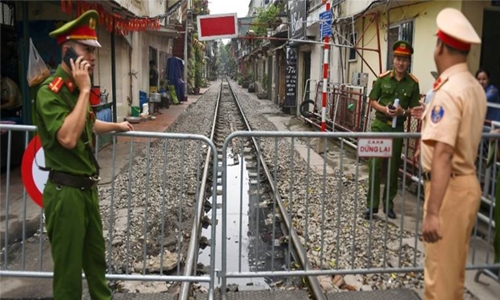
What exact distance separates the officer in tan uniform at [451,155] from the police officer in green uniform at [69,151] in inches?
79.5

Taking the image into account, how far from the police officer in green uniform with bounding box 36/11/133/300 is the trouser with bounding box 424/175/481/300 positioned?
208cm

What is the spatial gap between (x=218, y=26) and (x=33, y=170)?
25.0 ft

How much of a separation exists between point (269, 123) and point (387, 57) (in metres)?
6.93

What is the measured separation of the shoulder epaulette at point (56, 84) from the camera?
2.91 metres

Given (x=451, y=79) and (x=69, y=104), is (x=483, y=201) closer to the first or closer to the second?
(x=451, y=79)

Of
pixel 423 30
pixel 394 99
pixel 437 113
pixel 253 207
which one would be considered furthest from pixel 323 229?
pixel 423 30

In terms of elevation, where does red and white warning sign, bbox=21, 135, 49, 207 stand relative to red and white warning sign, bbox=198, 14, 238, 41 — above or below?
below

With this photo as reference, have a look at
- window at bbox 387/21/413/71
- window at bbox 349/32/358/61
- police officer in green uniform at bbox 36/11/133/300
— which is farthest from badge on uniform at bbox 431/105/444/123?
window at bbox 349/32/358/61

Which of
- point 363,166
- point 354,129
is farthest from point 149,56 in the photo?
point 363,166

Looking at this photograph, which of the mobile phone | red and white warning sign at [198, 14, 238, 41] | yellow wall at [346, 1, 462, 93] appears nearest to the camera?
the mobile phone

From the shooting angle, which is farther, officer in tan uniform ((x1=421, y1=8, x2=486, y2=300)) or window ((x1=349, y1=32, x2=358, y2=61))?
window ((x1=349, y1=32, x2=358, y2=61))

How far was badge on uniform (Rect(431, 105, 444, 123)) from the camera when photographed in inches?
107

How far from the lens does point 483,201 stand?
5.55 meters

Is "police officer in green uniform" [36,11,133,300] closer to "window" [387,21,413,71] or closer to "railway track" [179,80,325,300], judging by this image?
"railway track" [179,80,325,300]
